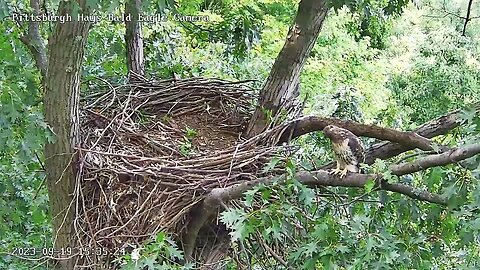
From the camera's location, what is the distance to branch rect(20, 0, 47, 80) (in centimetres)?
236

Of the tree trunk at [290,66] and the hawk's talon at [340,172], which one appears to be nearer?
the hawk's talon at [340,172]

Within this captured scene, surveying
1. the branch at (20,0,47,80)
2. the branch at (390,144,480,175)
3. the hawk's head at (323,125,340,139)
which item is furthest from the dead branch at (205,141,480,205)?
the branch at (20,0,47,80)

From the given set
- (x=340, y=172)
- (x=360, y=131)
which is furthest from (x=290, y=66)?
(x=340, y=172)

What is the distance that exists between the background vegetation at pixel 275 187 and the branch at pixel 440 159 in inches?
1.9

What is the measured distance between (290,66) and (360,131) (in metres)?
0.56

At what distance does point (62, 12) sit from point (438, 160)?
1223 mm

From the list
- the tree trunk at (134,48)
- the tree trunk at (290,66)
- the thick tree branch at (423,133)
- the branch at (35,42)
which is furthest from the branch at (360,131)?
the tree trunk at (134,48)

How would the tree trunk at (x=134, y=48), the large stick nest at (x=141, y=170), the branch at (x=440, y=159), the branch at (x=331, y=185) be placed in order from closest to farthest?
the branch at (x=440, y=159) → the branch at (x=331, y=185) → the large stick nest at (x=141, y=170) → the tree trunk at (x=134, y=48)

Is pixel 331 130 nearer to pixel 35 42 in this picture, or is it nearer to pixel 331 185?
pixel 331 185

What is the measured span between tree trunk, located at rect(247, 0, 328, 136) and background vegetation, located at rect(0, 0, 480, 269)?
11 cm

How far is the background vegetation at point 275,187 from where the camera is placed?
1.72 metres

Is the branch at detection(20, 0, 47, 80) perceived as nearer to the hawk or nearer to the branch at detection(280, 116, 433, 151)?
the branch at detection(280, 116, 433, 151)

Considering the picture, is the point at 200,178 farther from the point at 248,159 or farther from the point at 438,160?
the point at 438,160

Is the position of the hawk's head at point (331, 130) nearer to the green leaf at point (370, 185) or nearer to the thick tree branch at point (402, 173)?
the thick tree branch at point (402, 173)
